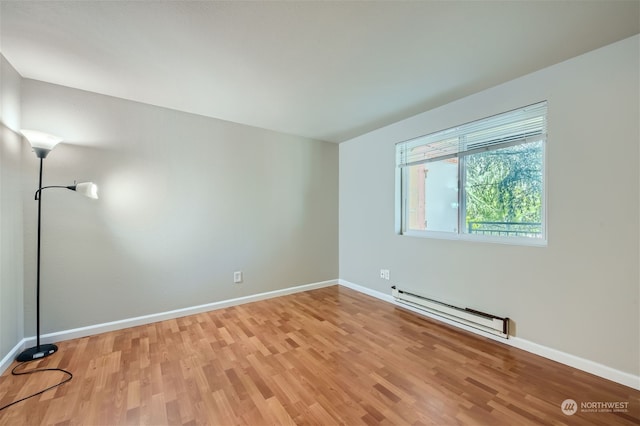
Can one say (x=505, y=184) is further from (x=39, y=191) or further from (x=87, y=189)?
(x=39, y=191)

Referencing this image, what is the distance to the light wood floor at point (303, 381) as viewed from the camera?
152 cm

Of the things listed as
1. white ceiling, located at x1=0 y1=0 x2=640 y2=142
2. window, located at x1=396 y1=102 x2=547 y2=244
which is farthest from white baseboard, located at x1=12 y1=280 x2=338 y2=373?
white ceiling, located at x1=0 y1=0 x2=640 y2=142

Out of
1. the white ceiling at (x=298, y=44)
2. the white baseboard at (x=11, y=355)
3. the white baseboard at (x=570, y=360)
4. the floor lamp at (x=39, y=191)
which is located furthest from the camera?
the floor lamp at (x=39, y=191)

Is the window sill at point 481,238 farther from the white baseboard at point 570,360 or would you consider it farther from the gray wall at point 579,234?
the white baseboard at point 570,360

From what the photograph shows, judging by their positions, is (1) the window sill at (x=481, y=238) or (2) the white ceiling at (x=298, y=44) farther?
(1) the window sill at (x=481, y=238)

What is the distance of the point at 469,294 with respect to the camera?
262cm

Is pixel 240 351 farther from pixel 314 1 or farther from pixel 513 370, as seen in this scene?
pixel 314 1

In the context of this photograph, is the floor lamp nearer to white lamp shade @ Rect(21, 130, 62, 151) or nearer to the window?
white lamp shade @ Rect(21, 130, 62, 151)

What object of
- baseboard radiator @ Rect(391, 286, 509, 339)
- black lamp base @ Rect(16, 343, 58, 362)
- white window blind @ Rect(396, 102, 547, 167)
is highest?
white window blind @ Rect(396, 102, 547, 167)

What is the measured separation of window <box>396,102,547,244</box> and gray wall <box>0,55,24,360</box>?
382 cm

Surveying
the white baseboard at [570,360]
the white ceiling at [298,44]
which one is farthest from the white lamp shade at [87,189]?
the white baseboard at [570,360]

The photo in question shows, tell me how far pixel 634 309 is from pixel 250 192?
12.2ft

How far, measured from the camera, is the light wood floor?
60.0 inches

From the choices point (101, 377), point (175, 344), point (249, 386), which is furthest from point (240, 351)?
point (101, 377)
